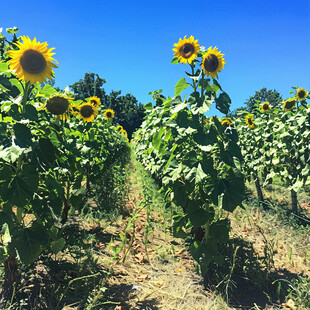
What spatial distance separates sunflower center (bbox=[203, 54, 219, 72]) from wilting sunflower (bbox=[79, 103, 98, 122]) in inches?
94.4

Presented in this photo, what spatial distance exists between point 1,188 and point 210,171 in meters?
1.80

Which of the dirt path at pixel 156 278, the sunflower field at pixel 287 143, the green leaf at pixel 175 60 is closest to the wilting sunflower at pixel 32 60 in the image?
the green leaf at pixel 175 60

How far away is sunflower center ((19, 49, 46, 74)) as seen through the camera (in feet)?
7.23

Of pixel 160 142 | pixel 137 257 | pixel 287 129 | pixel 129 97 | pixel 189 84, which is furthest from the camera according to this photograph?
pixel 129 97

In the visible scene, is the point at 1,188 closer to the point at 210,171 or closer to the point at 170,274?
the point at 210,171

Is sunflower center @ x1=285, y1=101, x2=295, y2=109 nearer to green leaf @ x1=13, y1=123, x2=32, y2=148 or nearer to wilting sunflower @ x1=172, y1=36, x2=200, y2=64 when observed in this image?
wilting sunflower @ x1=172, y1=36, x2=200, y2=64

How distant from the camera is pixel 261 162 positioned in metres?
6.82

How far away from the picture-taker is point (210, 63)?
2.87 metres

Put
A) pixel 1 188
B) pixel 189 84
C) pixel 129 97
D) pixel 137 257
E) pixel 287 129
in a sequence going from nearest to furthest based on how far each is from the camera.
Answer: pixel 1 188
pixel 189 84
pixel 137 257
pixel 287 129
pixel 129 97

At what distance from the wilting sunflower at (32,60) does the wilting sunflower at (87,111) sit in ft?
7.79

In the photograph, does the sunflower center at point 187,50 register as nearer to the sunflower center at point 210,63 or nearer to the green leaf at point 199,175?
Result: the sunflower center at point 210,63

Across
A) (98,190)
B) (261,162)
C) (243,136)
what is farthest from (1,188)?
(243,136)

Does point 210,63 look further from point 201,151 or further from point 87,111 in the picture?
point 87,111

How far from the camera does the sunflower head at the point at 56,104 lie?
8.46 feet
